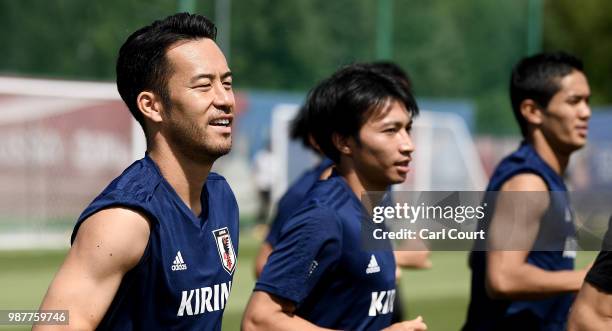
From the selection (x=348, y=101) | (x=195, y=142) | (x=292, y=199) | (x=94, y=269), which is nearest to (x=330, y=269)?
(x=348, y=101)

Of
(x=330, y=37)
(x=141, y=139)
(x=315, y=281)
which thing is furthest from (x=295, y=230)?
(x=330, y=37)

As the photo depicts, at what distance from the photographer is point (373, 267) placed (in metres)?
4.12

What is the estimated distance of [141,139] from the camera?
1505cm

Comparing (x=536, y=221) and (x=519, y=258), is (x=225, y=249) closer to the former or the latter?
(x=519, y=258)

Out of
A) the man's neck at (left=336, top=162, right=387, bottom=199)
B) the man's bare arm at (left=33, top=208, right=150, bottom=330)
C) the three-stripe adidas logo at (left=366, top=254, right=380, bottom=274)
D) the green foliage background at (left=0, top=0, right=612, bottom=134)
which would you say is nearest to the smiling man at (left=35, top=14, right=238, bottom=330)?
the man's bare arm at (left=33, top=208, right=150, bottom=330)

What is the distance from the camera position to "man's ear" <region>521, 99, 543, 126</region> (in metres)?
5.40

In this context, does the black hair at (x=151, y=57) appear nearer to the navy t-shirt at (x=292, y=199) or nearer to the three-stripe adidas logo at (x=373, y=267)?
the three-stripe adidas logo at (x=373, y=267)

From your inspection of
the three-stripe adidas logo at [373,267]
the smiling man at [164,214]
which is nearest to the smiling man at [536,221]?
the three-stripe adidas logo at [373,267]

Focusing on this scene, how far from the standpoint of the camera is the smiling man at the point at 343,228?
155 inches

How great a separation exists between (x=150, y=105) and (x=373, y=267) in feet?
3.87

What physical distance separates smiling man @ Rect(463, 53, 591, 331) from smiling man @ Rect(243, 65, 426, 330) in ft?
2.30

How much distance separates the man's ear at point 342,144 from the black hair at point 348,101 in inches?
0.7

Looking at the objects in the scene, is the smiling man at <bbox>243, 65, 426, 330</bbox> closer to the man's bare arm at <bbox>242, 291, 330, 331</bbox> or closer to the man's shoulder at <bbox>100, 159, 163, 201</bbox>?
the man's bare arm at <bbox>242, 291, 330, 331</bbox>

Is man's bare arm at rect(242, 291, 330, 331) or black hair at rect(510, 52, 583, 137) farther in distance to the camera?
black hair at rect(510, 52, 583, 137)
